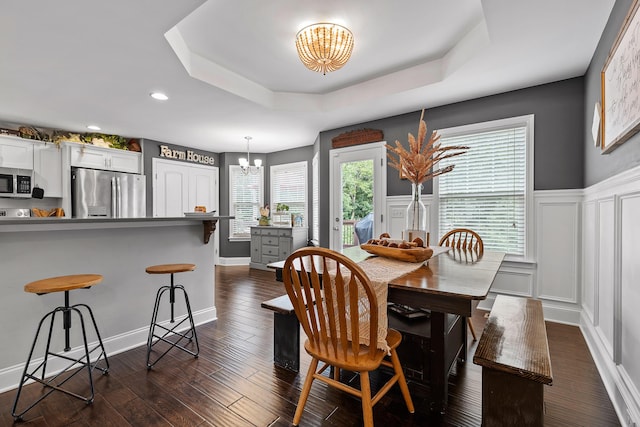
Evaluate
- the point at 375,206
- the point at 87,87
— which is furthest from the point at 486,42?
the point at 87,87

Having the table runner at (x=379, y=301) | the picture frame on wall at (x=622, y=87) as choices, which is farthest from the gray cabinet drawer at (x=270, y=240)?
the picture frame on wall at (x=622, y=87)

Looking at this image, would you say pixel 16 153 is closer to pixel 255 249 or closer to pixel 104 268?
pixel 104 268

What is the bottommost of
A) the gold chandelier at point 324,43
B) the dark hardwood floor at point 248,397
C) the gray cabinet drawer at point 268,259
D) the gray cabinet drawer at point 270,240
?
→ the dark hardwood floor at point 248,397

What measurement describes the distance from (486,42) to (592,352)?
2.66 meters

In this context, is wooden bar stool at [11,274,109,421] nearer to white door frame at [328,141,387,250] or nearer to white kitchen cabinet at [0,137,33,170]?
white door frame at [328,141,387,250]

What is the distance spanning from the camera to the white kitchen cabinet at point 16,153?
416cm

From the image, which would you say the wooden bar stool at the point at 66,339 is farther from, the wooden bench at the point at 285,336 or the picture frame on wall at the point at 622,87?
the picture frame on wall at the point at 622,87

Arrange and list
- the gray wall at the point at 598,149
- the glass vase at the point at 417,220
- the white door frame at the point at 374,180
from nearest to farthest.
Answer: the gray wall at the point at 598,149, the glass vase at the point at 417,220, the white door frame at the point at 374,180

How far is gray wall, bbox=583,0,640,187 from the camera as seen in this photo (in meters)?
1.75

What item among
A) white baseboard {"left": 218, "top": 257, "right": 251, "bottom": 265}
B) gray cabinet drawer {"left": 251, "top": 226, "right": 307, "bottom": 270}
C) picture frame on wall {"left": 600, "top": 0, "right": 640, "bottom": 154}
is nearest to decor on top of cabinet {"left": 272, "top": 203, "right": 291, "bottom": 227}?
gray cabinet drawer {"left": 251, "top": 226, "right": 307, "bottom": 270}

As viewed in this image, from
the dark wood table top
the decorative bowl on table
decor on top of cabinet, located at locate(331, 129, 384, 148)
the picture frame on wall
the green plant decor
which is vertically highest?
decor on top of cabinet, located at locate(331, 129, 384, 148)

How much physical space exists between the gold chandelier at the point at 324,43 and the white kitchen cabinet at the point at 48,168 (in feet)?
14.8

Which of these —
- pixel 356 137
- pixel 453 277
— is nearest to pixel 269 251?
pixel 356 137

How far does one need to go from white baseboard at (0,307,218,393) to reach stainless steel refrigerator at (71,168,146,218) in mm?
2945
